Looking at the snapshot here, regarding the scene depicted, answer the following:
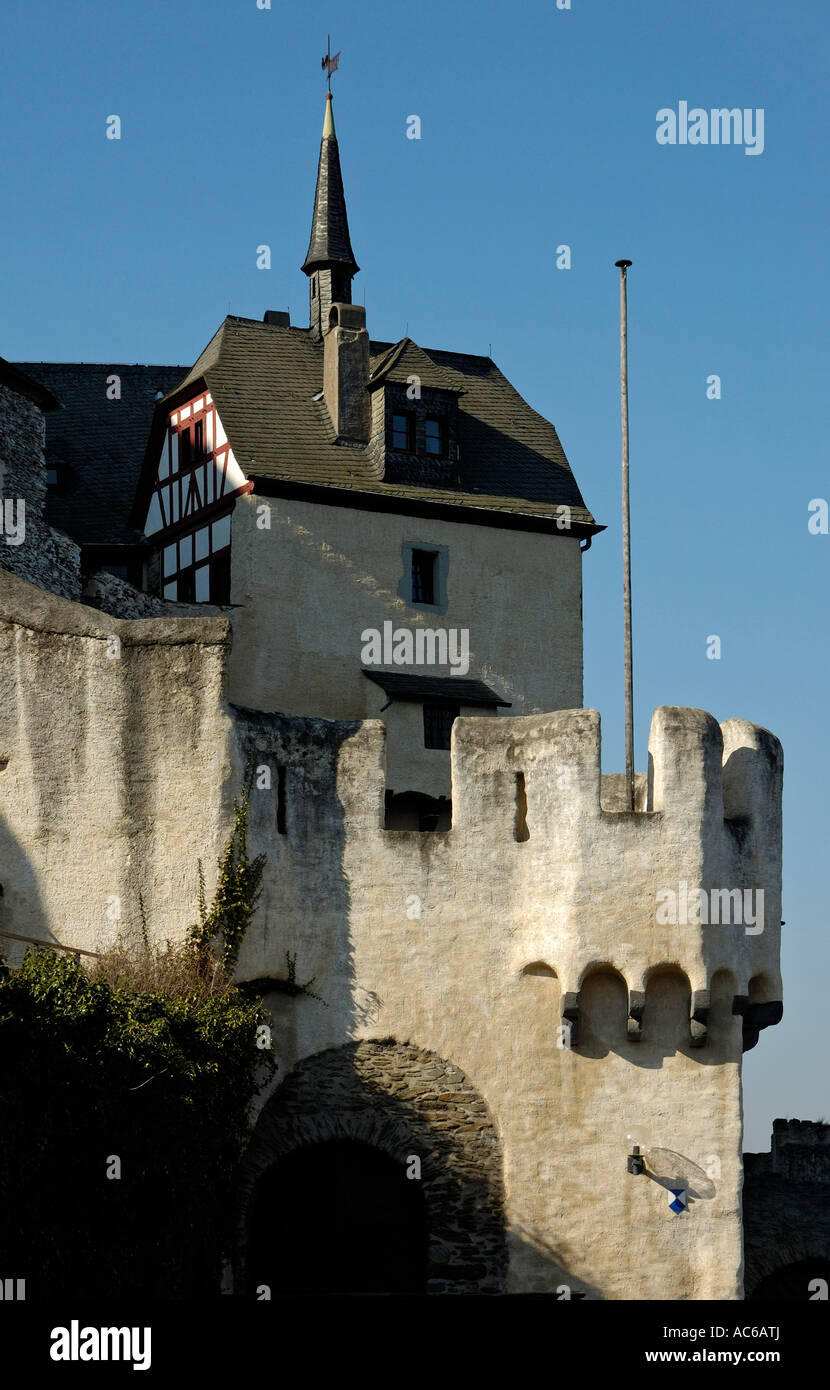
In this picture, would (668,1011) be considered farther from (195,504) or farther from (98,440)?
(98,440)

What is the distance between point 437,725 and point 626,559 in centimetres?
689

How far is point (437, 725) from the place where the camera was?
40.4 meters

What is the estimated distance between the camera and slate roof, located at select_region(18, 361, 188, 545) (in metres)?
44.1

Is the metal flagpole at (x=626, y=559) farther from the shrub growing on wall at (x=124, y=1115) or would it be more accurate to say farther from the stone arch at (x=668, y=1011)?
the shrub growing on wall at (x=124, y=1115)

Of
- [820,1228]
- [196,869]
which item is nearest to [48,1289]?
[196,869]

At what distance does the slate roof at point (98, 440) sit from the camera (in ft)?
145

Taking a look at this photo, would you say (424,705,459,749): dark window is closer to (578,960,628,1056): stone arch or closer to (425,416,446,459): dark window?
(425,416,446,459): dark window

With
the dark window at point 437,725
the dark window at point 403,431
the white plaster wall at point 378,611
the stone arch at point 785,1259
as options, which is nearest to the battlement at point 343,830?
the stone arch at point 785,1259

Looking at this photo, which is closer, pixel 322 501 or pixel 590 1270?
pixel 590 1270

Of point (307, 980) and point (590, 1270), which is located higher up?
point (307, 980)

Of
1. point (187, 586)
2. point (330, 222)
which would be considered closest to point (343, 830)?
point (187, 586)

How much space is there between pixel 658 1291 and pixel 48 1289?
8349 mm

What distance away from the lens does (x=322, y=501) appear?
4091 cm
